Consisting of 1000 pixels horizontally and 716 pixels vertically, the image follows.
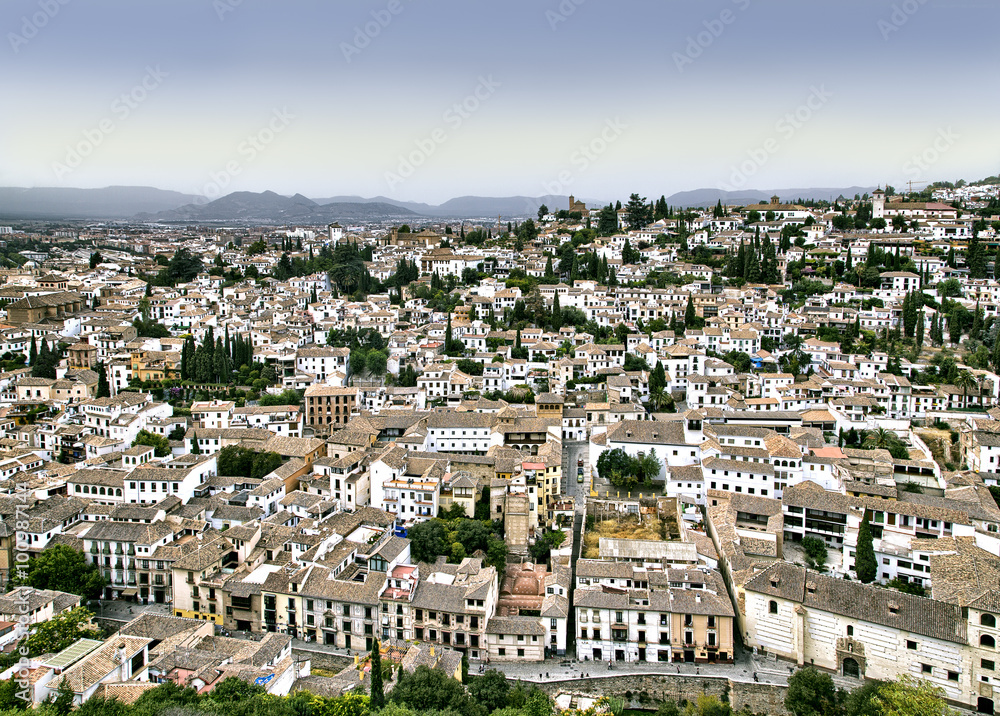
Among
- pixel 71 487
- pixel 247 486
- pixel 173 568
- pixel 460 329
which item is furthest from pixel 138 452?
pixel 460 329

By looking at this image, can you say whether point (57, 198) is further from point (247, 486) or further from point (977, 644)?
point (977, 644)

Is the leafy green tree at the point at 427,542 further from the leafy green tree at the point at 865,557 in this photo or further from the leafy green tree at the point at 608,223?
the leafy green tree at the point at 608,223

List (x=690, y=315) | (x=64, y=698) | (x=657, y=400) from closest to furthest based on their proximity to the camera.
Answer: (x=64, y=698) < (x=657, y=400) < (x=690, y=315)

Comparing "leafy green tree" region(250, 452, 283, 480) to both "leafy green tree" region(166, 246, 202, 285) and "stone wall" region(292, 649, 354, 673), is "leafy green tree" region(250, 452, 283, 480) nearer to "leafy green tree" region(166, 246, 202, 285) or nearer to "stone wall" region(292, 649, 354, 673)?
"stone wall" region(292, 649, 354, 673)

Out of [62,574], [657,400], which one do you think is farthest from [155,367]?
[657,400]

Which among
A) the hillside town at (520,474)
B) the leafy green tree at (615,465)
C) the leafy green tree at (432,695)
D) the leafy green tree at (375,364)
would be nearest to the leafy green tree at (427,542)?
the hillside town at (520,474)

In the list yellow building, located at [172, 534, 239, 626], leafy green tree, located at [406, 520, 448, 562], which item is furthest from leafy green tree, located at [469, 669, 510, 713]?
yellow building, located at [172, 534, 239, 626]

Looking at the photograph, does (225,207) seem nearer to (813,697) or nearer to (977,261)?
(977,261)
